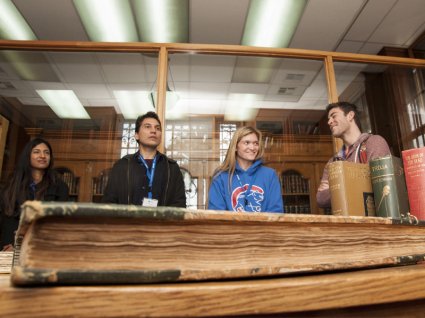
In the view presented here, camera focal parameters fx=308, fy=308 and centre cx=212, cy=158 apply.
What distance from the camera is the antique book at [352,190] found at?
638mm

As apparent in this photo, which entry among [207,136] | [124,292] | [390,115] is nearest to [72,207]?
[124,292]

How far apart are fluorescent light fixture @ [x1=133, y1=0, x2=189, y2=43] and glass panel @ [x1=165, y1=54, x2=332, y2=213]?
1.25 ft

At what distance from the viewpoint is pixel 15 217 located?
69.9 inches

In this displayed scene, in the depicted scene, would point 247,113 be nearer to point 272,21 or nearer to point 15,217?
point 272,21

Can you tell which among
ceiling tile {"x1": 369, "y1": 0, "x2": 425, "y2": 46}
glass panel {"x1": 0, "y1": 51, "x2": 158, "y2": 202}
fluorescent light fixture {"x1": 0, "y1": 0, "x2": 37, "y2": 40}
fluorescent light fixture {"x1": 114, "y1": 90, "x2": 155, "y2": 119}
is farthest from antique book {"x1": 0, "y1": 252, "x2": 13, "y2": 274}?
ceiling tile {"x1": 369, "y1": 0, "x2": 425, "y2": 46}

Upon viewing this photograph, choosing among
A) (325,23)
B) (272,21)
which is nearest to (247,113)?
(272,21)

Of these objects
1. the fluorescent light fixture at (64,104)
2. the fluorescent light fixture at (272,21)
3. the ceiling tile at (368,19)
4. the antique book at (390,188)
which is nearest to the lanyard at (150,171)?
the antique book at (390,188)

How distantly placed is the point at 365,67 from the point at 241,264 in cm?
304

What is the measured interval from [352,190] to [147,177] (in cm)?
130

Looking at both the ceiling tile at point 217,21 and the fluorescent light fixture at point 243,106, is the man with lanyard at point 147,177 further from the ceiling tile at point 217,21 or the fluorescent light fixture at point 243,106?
the fluorescent light fixture at point 243,106

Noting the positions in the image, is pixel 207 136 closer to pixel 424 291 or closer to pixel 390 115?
pixel 390 115

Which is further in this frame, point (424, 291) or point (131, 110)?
point (131, 110)

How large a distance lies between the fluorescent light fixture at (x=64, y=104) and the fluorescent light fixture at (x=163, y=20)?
3.63 feet

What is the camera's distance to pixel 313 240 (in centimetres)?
37
